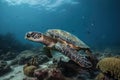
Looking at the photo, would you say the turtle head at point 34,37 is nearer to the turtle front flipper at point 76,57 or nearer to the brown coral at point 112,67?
the turtle front flipper at point 76,57

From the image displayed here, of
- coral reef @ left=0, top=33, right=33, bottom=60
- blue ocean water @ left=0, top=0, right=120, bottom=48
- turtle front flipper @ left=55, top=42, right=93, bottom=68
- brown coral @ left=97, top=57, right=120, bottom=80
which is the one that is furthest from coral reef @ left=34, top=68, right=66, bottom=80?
blue ocean water @ left=0, top=0, right=120, bottom=48

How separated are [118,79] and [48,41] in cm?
254

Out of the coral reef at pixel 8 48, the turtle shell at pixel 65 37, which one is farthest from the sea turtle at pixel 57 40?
the coral reef at pixel 8 48

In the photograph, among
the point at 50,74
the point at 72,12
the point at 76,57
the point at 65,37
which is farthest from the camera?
the point at 72,12

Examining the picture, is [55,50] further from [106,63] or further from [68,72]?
[106,63]

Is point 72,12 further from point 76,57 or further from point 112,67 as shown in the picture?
point 76,57

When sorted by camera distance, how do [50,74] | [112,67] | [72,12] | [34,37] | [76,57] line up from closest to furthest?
[76,57]
[112,67]
[50,74]
[34,37]
[72,12]

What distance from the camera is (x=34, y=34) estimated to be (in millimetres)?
5773

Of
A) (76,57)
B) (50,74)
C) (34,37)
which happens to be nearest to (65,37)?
(34,37)

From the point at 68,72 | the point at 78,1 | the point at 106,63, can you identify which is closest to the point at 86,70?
the point at 68,72

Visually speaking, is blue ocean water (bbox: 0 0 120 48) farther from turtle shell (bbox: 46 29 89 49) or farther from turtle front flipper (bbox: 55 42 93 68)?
turtle front flipper (bbox: 55 42 93 68)

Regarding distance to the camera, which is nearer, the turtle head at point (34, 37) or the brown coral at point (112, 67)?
the brown coral at point (112, 67)

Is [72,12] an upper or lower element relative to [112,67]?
upper

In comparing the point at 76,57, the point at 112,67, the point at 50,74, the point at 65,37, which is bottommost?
the point at 50,74
